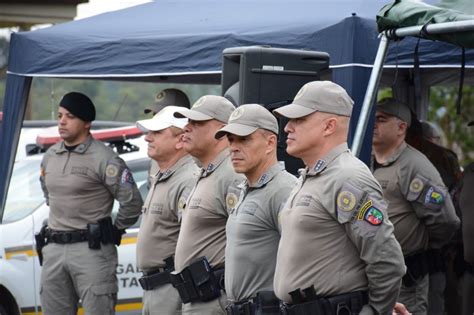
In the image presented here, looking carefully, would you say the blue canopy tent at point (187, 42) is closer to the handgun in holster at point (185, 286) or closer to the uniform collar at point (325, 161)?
the handgun in holster at point (185, 286)

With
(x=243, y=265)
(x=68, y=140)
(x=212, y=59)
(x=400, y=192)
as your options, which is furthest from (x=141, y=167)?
(x=243, y=265)

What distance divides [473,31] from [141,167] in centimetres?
389

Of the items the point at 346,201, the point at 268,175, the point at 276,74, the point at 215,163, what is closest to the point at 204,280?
the point at 215,163

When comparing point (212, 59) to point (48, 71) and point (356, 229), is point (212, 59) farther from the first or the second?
point (356, 229)

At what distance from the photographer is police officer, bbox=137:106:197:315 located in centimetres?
648

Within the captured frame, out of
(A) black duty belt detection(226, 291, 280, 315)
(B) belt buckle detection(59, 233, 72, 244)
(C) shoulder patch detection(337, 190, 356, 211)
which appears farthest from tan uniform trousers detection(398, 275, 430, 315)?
(C) shoulder patch detection(337, 190, 356, 211)

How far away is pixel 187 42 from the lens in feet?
23.4

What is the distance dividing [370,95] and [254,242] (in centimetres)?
106

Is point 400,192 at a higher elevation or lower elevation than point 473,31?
lower

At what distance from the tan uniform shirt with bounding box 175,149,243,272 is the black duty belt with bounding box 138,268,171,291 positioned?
0.54 meters

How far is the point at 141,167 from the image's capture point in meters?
8.56

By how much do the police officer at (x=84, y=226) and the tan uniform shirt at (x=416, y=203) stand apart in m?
1.94

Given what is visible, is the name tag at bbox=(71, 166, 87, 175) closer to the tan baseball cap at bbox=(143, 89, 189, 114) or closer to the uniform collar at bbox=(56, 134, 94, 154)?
the uniform collar at bbox=(56, 134, 94, 154)

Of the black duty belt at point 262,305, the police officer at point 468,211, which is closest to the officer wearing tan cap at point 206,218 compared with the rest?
the black duty belt at point 262,305
